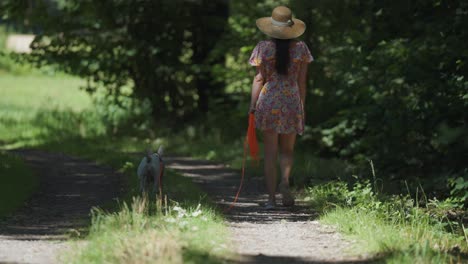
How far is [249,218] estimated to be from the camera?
357 inches

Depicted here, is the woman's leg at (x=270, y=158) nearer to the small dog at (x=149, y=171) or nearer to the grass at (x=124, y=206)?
the grass at (x=124, y=206)

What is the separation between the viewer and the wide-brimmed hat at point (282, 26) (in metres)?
9.48

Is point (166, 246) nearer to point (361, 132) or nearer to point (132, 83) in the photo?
point (361, 132)

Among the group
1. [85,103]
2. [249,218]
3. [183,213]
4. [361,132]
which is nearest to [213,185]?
[249,218]

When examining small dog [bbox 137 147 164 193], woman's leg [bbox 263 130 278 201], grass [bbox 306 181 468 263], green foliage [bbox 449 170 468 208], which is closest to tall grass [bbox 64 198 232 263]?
grass [bbox 306 181 468 263]

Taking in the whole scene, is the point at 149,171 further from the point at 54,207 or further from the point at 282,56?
the point at 282,56

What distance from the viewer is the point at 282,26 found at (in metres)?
9.55

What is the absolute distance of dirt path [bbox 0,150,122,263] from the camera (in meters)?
7.37

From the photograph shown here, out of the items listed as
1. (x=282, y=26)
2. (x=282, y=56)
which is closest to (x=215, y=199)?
(x=282, y=56)

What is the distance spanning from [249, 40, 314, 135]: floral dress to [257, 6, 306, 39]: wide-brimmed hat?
113mm

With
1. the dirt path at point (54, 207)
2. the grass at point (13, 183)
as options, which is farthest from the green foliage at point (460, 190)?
the grass at point (13, 183)

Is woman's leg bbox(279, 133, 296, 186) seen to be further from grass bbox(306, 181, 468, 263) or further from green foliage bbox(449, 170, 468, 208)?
green foliage bbox(449, 170, 468, 208)

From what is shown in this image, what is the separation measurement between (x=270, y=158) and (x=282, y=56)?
1.11 m

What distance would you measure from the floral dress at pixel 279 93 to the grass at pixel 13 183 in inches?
109
